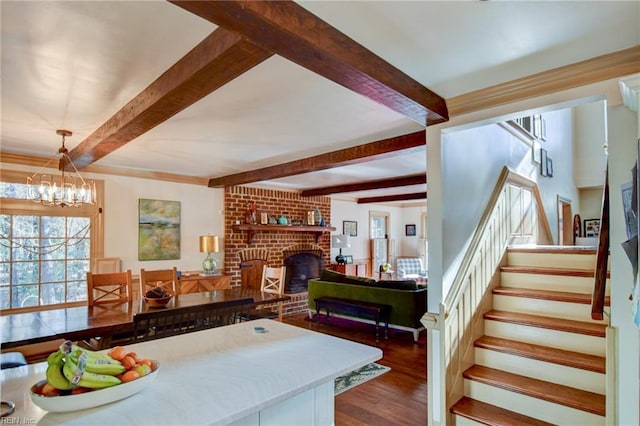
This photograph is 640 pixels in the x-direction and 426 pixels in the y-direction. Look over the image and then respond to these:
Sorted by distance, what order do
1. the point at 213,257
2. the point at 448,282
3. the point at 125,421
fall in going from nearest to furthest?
the point at 125,421
the point at 448,282
the point at 213,257

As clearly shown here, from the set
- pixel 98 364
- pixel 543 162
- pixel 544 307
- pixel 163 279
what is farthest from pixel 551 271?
pixel 163 279

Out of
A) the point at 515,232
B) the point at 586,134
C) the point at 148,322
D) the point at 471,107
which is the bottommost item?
the point at 148,322

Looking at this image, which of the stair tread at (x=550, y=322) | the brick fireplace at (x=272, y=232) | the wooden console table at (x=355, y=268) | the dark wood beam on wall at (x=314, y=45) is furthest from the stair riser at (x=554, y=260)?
the wooden console table at (x=355, y=268)

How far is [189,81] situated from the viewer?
1.82 meters

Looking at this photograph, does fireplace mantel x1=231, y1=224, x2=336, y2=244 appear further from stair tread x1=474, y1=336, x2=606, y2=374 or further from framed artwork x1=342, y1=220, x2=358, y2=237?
stair tread x1=474, y1=336, x2=606, y2=374

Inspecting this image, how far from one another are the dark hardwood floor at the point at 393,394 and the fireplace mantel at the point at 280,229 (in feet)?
7.61

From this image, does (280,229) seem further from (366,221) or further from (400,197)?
(366,221)

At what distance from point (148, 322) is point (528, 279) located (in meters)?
3.34

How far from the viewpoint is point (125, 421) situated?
101cm

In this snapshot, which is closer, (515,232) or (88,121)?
(88,121)

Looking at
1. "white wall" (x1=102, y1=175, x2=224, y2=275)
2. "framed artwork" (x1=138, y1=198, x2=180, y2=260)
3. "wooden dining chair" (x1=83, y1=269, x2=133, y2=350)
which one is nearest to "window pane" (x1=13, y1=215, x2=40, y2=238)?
"white wall" (x1=102, y1=175, x2=224, y2=275)

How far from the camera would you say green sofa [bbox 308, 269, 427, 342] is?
457 cm

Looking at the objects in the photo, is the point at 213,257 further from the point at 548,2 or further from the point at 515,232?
the point at 548,2

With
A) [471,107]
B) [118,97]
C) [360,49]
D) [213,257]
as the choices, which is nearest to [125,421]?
[360,49]
